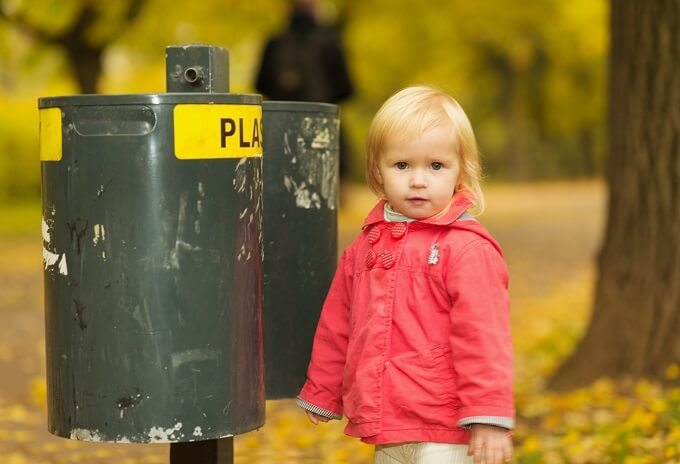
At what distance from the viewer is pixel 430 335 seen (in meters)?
2.87

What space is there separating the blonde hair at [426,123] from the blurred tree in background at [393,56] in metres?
11.9

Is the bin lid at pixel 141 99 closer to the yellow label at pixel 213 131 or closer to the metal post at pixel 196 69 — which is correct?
the yellow label at pixel 213 131

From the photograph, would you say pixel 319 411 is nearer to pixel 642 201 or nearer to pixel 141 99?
pixel 141 99

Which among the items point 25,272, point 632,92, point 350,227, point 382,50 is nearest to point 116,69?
point 382,50

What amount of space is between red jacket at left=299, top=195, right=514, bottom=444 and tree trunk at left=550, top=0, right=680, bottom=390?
2.63 metres

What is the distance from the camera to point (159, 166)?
2.77 meters

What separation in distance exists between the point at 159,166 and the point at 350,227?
11.8m

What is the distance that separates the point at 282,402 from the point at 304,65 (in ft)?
19.8

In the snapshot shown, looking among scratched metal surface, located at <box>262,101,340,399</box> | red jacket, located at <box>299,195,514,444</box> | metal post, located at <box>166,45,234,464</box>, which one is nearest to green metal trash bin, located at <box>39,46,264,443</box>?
metal post, located at <box>166,45,234,464</box>

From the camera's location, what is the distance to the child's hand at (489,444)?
276cm

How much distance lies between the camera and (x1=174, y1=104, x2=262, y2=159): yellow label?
9.14 ft

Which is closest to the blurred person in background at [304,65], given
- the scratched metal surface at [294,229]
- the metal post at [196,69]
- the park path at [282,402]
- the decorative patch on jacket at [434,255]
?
the park path at [282,402]

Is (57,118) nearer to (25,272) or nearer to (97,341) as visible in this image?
(97,341)

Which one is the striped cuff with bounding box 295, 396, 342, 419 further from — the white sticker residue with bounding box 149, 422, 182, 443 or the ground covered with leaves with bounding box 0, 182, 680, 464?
the ground covered with leaves with bounding box 0, 182, 680, 464
